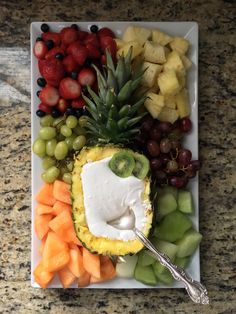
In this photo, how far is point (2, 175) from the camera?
165cm

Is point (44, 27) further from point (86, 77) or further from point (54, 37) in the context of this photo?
point (86, 77)

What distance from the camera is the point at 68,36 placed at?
60.3 inches

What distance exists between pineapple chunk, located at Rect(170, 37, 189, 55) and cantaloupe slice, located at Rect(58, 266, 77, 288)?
61 cm

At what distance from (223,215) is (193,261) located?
0.51 feet

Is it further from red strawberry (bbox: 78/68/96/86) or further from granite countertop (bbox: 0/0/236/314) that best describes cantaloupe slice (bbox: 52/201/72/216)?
red strawberry (bbox: 78/68/96/86)

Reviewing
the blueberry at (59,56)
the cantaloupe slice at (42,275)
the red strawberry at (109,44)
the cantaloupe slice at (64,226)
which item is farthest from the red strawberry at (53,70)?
the cantaloupe slice at (42,275)

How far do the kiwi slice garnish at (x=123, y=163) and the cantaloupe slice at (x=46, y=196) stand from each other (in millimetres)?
189

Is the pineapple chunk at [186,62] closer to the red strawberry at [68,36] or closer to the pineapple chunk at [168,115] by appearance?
the pineapple chunk at [168,115]

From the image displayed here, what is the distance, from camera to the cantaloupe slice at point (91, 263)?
60.4 inches

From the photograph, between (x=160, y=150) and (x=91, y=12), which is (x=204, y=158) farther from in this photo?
(x=91, y=12)

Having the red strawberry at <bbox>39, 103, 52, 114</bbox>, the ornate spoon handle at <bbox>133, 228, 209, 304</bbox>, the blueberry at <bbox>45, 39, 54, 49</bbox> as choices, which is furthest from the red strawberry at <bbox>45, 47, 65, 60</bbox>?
the ornate spoon handle at <bbox>133, 228, 209, 304</bbox>

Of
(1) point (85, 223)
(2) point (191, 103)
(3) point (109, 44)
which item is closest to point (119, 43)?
(3) point (109, 44)

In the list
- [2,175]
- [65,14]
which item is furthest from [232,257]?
[65,14]

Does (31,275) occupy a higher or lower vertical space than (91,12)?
lower
